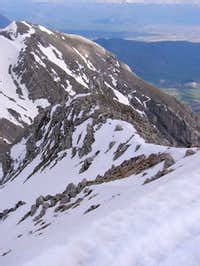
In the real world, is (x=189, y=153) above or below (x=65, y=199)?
above

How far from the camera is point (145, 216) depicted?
16484mm

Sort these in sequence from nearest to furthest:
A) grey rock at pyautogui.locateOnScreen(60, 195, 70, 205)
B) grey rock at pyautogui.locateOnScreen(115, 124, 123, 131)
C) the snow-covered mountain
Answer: the snow-covered mountain
grey rock at pyautogui.locateOnScreen(60, 195, 70, 205)
grey rock at pyautogui.locateOnScreen(115, 124, 123, 131)

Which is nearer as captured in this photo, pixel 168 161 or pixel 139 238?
pixel 139 238

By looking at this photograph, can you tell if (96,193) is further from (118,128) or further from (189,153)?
(118,128)

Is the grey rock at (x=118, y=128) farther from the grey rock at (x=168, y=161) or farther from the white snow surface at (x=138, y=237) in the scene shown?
the white snow surface at (x=138, y=237)

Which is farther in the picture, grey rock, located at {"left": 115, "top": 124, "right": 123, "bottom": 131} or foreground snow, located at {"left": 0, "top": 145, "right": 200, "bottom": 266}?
grey rock, located at {"left": 115, "top": 124, "right": 123, "bottom": 131}

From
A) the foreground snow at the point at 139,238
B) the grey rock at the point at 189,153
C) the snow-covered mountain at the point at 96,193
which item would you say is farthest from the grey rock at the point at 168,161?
the foreground snow at the point at 139,238

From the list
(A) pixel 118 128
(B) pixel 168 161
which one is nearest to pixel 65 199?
(B) pixel 168 161

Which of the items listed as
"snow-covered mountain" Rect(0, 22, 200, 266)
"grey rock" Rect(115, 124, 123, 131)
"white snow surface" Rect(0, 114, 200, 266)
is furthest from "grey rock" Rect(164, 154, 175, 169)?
"grey rock" Rect(115, 124, 123, 131)

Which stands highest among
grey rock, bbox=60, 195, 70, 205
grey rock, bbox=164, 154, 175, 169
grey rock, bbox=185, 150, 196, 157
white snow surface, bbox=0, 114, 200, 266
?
white snow surface, bbox=0, 114, 200, 266

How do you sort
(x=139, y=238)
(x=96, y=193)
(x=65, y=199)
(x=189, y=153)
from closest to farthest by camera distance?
(x=139, y=238) < (x=96, y=193) < (x=189, y=153) < (x=65, y=199)

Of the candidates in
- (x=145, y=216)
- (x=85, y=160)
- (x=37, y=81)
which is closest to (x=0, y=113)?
(x=37, y=81)

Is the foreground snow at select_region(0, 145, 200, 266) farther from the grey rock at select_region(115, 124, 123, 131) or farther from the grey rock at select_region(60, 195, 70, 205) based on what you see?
the grey rock at select_region(115, 124, 123, 131)

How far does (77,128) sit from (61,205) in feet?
120
